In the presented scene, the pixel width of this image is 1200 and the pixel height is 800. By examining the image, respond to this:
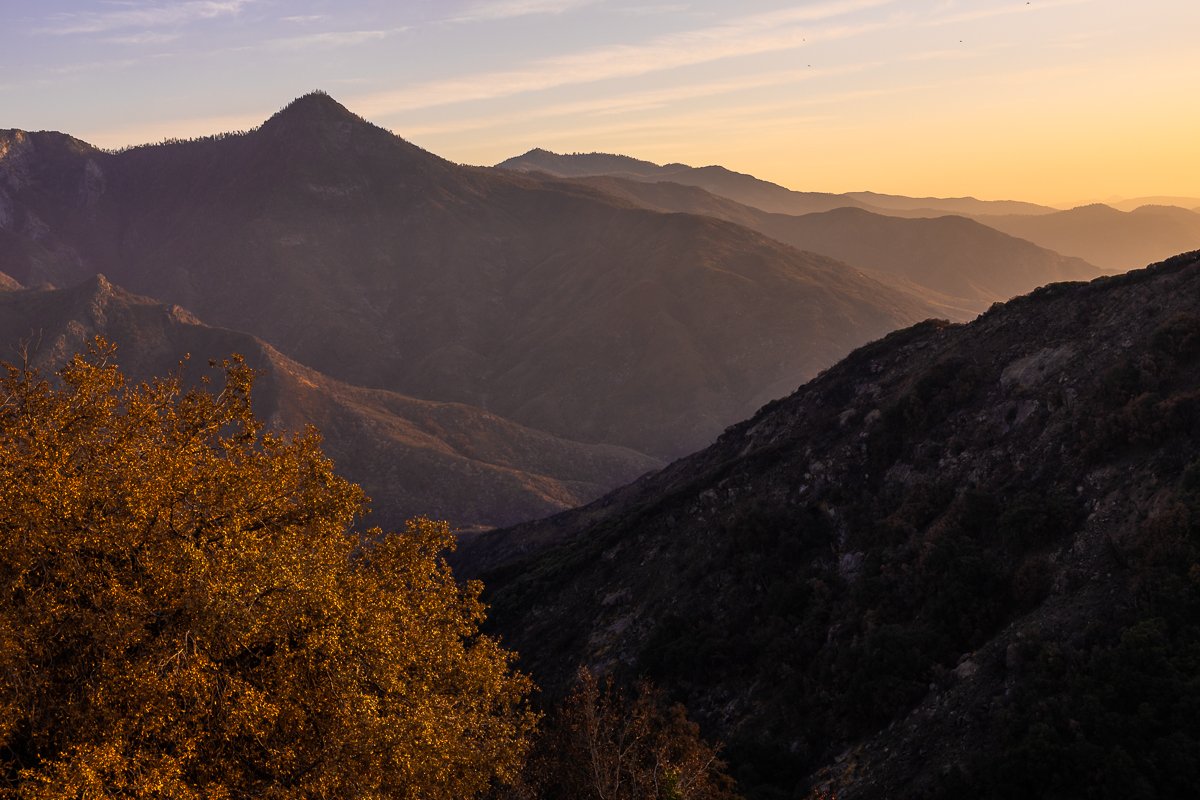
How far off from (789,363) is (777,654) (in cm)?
16093

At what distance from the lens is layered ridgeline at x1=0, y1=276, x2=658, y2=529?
128 m

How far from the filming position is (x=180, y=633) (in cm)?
1534

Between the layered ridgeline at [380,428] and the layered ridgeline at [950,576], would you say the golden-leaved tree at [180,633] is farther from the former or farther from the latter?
the layered ridgeline at [380,428]

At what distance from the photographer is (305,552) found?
57.2 feet

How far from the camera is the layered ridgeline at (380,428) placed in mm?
128125

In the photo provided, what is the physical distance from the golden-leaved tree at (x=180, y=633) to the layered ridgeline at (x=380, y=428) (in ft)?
338

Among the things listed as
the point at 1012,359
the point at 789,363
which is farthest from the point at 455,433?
the point at 1012,359

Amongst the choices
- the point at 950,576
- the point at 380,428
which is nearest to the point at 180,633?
the point at 950,576

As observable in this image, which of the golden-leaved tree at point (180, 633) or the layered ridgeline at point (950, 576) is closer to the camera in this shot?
the golden-leaved tree at point (180, 633)

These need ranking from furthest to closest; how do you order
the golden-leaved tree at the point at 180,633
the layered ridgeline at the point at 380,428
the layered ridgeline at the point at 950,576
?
the layered ridgeline at the point at 380,428
the layered ridgeline at the point at 950,576
the golden-leaved tree at the point at 180,633

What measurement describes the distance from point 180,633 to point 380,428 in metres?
130

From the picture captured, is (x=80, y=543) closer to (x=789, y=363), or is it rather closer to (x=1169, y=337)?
(x=1169, y=337)

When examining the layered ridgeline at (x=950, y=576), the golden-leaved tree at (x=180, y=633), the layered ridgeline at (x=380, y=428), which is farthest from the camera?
the layered ridgeline at (x=380, y=428)

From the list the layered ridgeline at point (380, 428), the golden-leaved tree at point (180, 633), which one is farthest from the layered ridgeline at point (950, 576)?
the layered ridgeline at point (380, 428)
